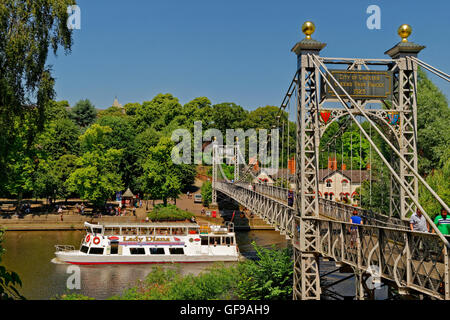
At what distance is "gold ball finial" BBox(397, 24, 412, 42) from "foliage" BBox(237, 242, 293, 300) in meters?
10.7

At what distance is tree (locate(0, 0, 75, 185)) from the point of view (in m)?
14.0

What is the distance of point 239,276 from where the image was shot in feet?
72.3

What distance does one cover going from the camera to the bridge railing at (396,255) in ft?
32.6

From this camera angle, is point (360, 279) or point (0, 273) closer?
point (0, 273)

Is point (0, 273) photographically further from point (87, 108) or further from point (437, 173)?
point (87, 108)

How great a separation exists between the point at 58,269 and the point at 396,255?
27.5 meters

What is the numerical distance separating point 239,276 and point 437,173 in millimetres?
13763

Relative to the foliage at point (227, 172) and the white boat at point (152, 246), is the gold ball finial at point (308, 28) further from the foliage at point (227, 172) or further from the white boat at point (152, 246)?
the foliage at point (227, 172)

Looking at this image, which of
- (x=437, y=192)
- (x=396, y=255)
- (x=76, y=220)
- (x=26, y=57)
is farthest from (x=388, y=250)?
(x=76, y=220)

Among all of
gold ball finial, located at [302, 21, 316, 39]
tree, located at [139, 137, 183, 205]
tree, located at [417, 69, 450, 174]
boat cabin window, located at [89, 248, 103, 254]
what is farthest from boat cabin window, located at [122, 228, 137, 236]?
gold ball finial, located at [302, 21, 316, 39]

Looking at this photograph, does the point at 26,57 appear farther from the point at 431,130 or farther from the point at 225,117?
the point at 225,117

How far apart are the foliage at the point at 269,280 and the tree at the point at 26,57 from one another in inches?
450

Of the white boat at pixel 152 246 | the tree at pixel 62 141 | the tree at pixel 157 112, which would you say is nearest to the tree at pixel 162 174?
the tree at pixel 62 141

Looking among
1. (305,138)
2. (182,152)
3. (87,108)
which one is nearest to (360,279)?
(305,138)
